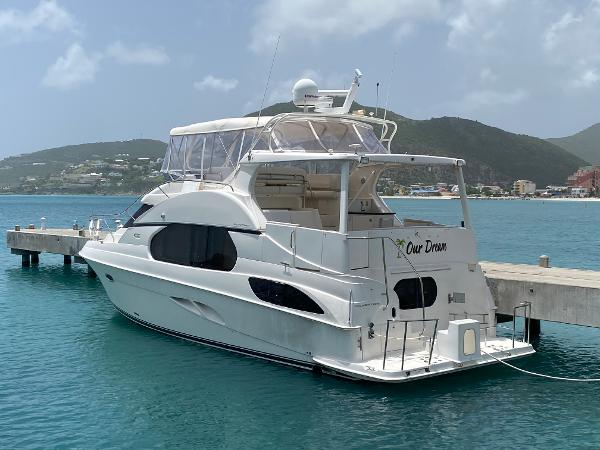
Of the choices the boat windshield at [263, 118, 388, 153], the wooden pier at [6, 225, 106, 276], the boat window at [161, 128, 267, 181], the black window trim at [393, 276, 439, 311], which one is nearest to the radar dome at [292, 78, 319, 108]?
the boat windshield at [263, 118, 388, 153]

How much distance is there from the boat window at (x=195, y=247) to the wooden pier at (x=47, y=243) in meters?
13.4

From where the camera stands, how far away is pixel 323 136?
14469mm

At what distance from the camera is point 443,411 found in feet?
36.9

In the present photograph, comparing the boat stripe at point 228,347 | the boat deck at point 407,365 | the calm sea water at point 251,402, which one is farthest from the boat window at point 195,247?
the boat deck at point 407,365

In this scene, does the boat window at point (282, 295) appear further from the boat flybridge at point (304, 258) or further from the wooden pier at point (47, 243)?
the wooden pier at point (47, 243)

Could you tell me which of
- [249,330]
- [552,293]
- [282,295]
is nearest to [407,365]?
[282,295]

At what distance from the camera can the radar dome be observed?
49.8ft

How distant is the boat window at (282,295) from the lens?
40.3 ft

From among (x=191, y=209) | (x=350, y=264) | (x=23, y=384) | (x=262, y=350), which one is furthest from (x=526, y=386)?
(x=23, y=384)

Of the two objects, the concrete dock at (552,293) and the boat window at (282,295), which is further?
the concrete dock at (552,293)

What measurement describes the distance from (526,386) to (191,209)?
751 cm

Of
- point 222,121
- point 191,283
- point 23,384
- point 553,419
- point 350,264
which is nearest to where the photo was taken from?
point 553,419

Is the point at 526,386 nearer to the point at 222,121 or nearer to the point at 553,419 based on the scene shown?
the point at 553,419

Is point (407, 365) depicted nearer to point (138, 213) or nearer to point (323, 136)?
point (323, 136)
